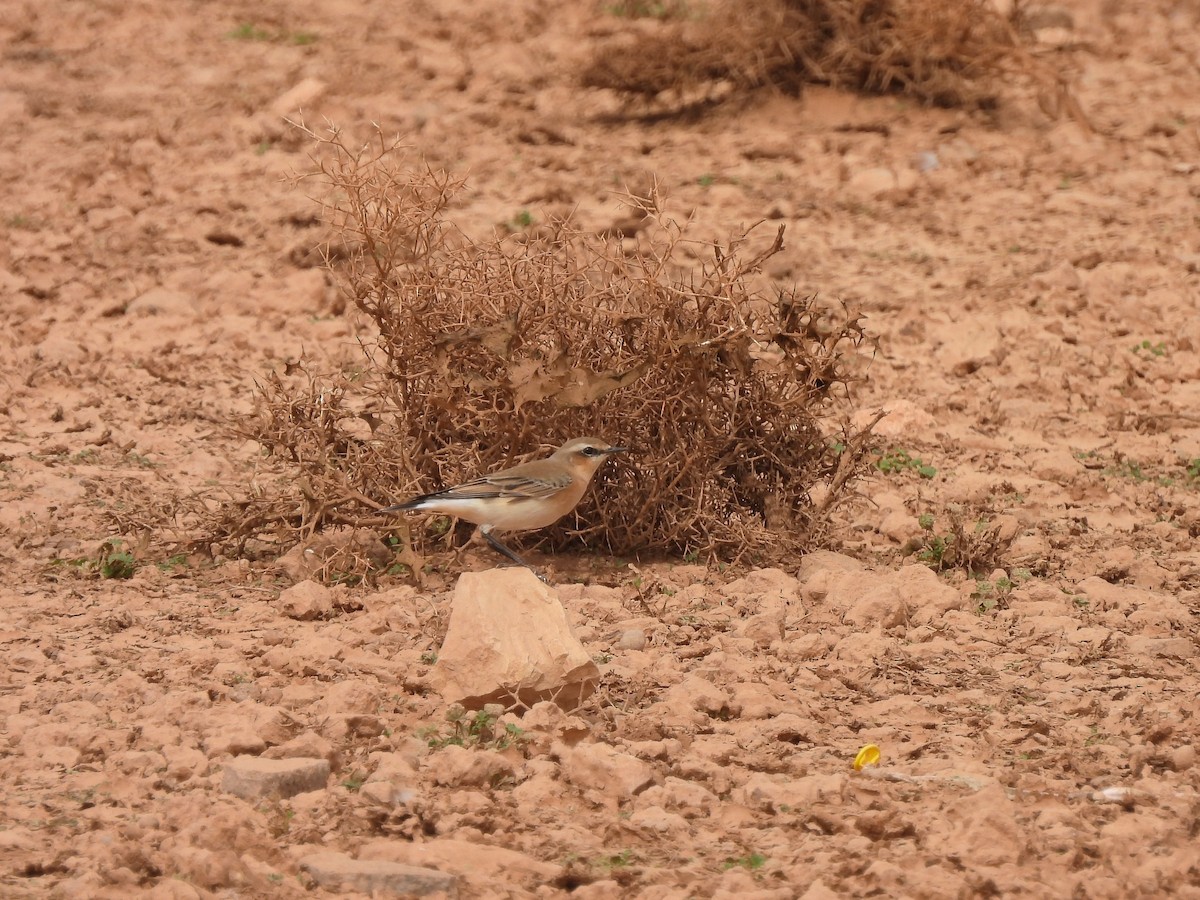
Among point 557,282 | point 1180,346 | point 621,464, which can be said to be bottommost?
point 1180,346

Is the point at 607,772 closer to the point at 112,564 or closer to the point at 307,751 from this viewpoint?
the point at 307,751

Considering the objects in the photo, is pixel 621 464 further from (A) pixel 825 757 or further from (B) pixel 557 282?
(A) pixel 825 757

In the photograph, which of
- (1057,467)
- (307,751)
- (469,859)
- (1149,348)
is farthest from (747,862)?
(1149,348)

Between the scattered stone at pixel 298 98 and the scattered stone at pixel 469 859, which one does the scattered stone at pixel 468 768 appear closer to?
the scattered stone at pixel 469 859

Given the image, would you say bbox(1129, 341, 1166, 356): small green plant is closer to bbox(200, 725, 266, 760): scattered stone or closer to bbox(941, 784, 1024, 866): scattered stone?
bbox(941, 784, 1024, 866): scattered stone

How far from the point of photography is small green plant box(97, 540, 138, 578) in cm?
607

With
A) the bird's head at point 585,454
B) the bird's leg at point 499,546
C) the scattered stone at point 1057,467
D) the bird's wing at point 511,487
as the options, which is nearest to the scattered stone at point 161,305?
the bird's leg at point 499,546

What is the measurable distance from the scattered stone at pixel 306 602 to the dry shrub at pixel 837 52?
20.9 feet

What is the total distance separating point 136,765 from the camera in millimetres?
4578

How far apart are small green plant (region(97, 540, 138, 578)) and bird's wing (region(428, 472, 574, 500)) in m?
1.18

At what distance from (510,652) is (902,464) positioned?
311cm

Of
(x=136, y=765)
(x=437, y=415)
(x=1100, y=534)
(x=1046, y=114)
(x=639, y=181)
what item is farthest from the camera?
(x=1046, y=114)

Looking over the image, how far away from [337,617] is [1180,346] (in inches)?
198

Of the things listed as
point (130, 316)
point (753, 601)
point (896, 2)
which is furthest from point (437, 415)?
point (896, 2)
